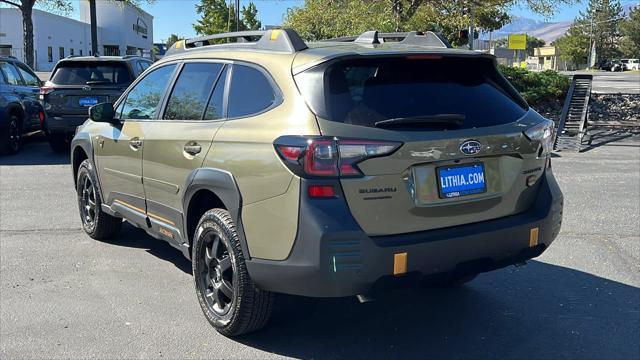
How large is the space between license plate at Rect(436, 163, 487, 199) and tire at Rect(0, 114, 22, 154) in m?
10.4

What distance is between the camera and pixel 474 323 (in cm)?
409

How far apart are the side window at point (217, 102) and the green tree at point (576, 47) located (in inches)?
4396

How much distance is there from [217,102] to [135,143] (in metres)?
1.11

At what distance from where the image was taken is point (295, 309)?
4.38 metres

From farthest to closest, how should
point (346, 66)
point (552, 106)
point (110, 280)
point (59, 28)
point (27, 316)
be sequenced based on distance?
point (59, 28), point (552, 106), point (110, 280), point (27, 316), point (346, 66)

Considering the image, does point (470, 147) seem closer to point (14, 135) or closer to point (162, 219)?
point (162, 219)

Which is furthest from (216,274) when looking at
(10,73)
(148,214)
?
(10,73)

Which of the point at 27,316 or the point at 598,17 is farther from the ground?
the point at 598,17

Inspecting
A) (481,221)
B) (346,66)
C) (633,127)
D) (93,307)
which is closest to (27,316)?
(93,307)

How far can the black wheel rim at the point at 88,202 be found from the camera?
605cm

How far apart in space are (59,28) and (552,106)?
7282 centimetres

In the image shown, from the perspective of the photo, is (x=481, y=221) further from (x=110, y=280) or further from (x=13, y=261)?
(x=13, y=261)

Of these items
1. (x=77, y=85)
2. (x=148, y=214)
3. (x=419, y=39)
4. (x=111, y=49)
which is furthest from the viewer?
(x=111, y=49)

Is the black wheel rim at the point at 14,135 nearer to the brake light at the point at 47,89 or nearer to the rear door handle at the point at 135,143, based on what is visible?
the brake light at the point at 47,89
